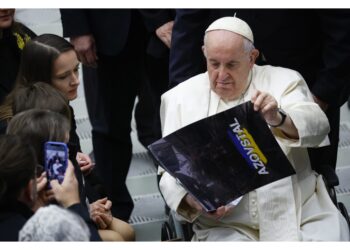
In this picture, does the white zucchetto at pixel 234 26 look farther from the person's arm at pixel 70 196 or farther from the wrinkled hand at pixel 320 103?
the person's arm at pixel 70 196

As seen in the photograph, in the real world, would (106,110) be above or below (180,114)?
below

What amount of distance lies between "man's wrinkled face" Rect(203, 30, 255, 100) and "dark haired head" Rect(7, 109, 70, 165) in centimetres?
77

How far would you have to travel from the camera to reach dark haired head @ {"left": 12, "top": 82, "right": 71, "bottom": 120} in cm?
475

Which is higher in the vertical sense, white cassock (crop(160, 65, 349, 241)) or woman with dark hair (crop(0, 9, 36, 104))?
woman with dark hair (crop(0, 9, 36, 104))

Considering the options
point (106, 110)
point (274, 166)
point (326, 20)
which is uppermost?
point (326, 20)

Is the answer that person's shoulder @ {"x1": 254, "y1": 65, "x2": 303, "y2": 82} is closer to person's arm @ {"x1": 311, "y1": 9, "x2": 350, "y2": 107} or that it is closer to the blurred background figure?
person's arm @ {"x1": 311, "y1": 9, "x2": 350, "y2": 107}

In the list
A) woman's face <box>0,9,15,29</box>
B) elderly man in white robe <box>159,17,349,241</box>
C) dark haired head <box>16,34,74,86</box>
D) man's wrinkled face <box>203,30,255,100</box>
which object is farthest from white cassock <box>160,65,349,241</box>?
woman's face <box>0,9,15,29</box>

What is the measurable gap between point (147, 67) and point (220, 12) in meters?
0.92

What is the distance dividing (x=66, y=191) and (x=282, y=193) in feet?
3.61

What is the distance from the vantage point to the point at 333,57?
540 cm

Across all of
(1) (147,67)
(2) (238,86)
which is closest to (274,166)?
(2) (238,86)

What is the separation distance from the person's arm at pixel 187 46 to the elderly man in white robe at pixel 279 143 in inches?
16.4

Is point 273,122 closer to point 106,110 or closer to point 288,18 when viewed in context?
point 288,18

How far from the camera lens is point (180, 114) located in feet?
16.5
